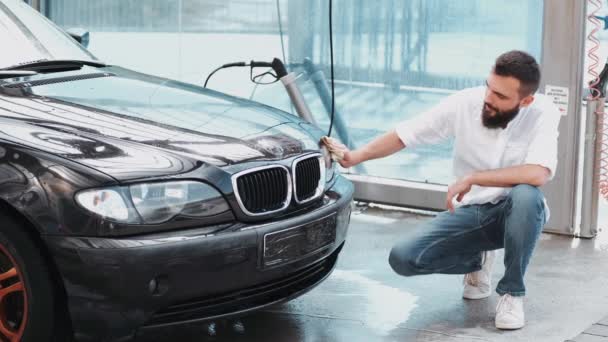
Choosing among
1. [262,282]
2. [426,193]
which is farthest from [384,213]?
[262,282]

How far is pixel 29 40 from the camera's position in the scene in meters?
4.86

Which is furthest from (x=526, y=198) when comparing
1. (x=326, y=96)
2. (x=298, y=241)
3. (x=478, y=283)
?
(x=326, y=96)

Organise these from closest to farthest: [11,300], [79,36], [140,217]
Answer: [140,217]
[11,300]
[79,36]

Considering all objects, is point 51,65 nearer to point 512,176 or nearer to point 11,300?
point 11,300

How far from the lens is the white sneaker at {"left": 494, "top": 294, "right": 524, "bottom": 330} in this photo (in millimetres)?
4488

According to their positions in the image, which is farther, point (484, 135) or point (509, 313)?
point (484, 135)

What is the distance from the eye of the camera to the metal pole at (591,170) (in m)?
6.00

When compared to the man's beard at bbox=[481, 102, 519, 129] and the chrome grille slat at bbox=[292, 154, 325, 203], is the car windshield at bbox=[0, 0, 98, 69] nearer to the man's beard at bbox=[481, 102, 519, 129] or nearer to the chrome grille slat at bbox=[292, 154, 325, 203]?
the chrome grille slat at bbox=[292, 154, 325, 203]

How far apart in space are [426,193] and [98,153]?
11.2 ft

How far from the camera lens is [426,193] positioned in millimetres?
6824

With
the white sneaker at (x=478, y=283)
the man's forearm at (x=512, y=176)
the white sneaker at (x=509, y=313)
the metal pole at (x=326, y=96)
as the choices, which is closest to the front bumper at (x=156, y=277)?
the man's forearm at (x=512, y=176)

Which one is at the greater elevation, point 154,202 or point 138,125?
point 138,125

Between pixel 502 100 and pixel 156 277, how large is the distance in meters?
1.70

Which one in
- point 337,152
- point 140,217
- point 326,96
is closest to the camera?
point 140,217
